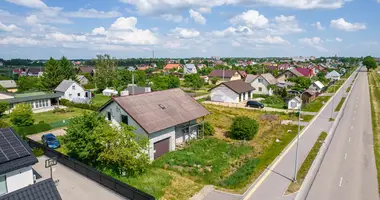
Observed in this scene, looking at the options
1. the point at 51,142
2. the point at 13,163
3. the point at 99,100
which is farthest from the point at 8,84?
the point at 13,163

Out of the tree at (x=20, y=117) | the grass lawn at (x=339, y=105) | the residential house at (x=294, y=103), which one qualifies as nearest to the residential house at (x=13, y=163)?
the tree at (x=20, y=117)

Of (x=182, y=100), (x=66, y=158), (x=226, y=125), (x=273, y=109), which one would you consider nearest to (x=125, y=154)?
(x=66, y=158)

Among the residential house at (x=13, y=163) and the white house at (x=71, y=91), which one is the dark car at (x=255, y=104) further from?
the residential house at (x=13, y=163)

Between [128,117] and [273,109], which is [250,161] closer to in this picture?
[128,117]

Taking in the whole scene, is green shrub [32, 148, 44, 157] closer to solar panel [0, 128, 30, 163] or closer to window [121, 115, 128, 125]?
window [121, 115, 128, 125]

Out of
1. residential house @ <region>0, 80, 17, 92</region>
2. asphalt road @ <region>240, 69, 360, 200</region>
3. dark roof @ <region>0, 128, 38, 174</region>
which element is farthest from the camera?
residential house @ <region>0, 80, 17, 92</region>

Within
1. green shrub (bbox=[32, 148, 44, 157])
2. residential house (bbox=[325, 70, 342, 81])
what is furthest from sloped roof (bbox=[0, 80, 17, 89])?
residential house (bbox=[325, 70, 342, 81])

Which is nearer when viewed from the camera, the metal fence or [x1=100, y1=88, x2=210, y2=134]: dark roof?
the metal fence
